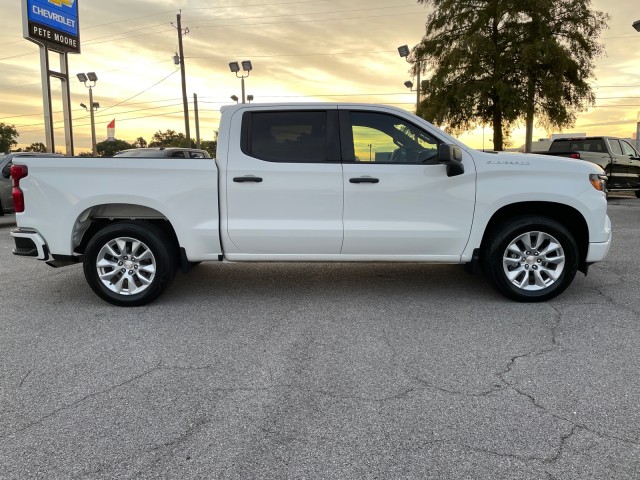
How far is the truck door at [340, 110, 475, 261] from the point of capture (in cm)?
495

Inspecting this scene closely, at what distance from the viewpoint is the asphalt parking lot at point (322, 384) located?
2.52 metres

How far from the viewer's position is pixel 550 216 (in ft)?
17.4

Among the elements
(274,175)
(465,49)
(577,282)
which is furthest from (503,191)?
(465,49)

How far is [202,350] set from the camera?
3.97 m

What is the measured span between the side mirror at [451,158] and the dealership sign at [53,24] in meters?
25.2

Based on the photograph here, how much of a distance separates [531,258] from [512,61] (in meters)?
23.0

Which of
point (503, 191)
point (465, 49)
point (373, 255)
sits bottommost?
point (373, 255)

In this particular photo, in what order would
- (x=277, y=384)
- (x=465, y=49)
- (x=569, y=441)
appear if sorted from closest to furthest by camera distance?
(x=569, y=441)
(x=277, y=384)
(x=465, y=49)

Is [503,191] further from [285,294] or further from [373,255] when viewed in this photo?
[285,294]

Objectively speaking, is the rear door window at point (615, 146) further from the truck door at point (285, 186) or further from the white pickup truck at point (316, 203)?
the truck door at point (285, 186)

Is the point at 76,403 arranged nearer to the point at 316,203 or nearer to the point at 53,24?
the point at 316,203

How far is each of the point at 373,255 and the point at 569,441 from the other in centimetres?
270

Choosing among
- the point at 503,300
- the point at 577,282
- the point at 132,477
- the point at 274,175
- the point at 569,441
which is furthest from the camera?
the point at 577,282

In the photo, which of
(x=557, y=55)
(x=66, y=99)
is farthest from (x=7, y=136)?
(x=557, y=55)
